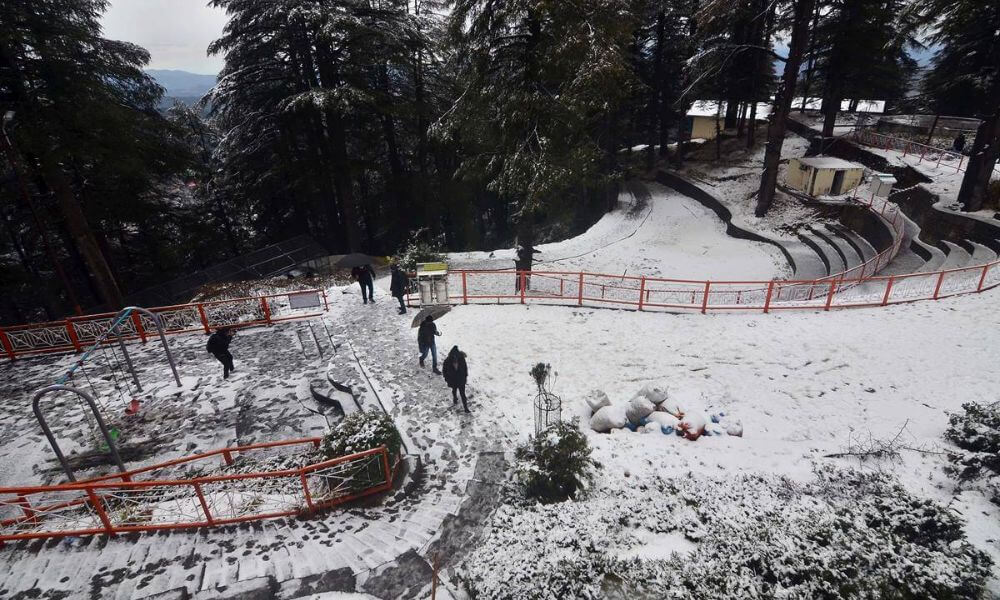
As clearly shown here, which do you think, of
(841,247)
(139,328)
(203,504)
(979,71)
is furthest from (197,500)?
(979,71)

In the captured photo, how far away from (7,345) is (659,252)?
2263 cm

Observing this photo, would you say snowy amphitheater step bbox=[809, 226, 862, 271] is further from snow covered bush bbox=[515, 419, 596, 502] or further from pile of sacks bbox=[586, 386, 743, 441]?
snow covered bush bbox=[515, 419, 596, 502]

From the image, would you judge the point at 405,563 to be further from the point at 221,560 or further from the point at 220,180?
the point at 220,180

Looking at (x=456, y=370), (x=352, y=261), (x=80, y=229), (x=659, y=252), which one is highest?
(x=80, y=229)

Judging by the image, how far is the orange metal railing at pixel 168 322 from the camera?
1176 centimetres

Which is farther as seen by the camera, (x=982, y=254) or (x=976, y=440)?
(x=982, y=254)

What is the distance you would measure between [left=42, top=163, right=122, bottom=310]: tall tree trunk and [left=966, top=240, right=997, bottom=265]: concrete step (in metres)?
28.2

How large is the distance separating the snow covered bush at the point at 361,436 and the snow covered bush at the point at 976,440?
27.3 feet

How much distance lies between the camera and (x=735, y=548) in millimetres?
5367

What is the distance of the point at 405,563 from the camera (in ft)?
19.1

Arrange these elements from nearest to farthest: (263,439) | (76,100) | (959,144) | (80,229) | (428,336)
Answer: (263,439)
(428,336)
(76,100)
(80,229)
(959,144)

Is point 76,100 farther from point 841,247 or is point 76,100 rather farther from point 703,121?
point 703,121

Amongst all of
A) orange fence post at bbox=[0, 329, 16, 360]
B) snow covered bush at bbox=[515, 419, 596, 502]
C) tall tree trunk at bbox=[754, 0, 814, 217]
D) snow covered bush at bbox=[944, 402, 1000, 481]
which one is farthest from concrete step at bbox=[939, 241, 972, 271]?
orange fence post at bbox=[0, 329, 16, 360]

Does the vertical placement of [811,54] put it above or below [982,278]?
above
